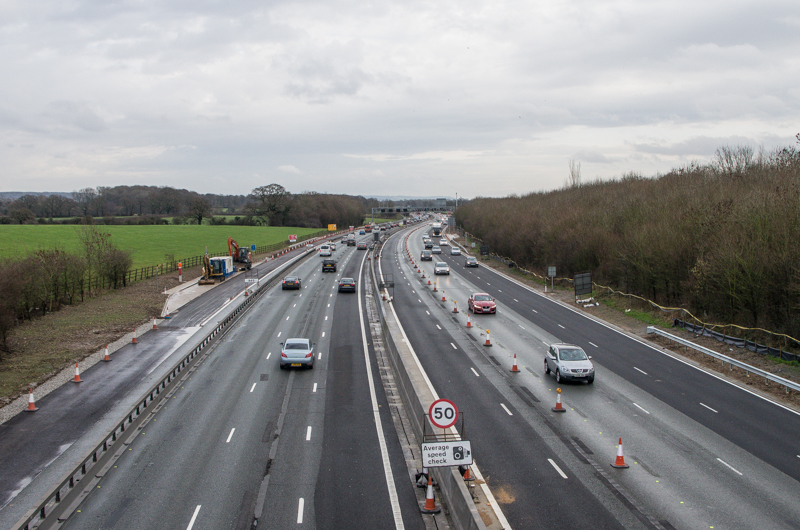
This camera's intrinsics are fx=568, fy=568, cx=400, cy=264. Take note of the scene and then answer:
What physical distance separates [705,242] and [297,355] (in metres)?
24.1

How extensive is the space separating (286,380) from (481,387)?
799 cm

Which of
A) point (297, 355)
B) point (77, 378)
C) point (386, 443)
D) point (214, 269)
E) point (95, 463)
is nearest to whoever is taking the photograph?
point (95, 463)

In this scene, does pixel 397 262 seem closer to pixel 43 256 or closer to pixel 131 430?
pixel 43 256

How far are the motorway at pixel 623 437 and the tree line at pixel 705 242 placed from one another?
5.48m

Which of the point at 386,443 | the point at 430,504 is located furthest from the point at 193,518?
the point at 386,443

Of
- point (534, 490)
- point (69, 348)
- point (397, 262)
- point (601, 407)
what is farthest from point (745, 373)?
point (397, 262)

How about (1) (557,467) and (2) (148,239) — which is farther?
(2) (148,239)

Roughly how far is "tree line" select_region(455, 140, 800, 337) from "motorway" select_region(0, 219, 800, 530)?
552 centimetres

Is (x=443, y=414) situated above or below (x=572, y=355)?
above

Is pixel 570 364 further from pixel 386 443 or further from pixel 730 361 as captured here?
pixel 386 443

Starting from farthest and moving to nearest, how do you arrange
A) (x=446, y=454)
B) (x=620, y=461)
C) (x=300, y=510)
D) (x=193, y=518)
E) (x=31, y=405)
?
(x=31, y=405)
(x=620, y=461)
(x=300, y=510)
(x=193, y=518)
(x=446, y=454)

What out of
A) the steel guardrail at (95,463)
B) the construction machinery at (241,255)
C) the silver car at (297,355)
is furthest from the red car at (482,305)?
the construction machinery at (241,255)

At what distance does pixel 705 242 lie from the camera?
108ft

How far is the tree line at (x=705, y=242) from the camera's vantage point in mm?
27125
